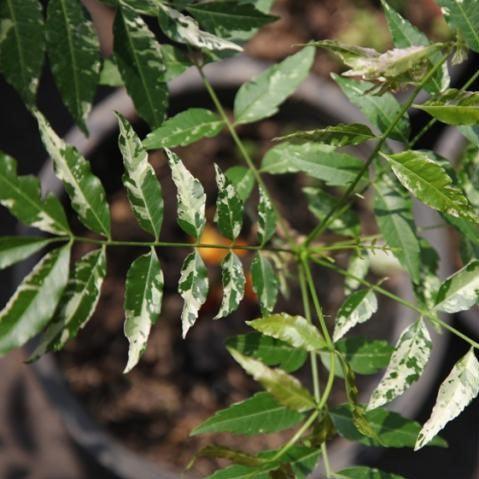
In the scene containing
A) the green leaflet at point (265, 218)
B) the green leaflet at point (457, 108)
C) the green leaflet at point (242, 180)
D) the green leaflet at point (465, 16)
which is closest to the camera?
the green leaflet at point (457, 108)

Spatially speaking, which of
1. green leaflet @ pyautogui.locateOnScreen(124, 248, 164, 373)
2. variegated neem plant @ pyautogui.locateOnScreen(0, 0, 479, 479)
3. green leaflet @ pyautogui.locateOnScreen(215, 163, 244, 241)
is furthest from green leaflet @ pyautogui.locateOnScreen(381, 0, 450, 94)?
green leaflet @ pyautogui.locateOnScreen(124, 248, 164, 373)

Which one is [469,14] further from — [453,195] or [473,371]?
[473,371]

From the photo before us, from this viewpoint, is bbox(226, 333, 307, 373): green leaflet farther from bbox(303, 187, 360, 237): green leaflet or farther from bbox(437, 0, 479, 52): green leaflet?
bbox(437, 0, 479, 52): green leaflet

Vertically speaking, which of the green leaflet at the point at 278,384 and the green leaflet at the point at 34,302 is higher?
the green leaflet at the point at 34,302

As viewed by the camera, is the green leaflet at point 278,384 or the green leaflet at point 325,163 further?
the green leaflet at point 325,163

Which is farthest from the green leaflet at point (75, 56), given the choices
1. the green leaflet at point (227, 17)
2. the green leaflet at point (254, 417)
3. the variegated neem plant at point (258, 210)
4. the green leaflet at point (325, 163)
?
the green leaflet at point (254, 417)

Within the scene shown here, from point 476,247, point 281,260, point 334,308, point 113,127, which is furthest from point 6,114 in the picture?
point 476,247

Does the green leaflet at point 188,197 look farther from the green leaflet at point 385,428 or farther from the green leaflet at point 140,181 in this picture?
the green leaflet at point 385,428
